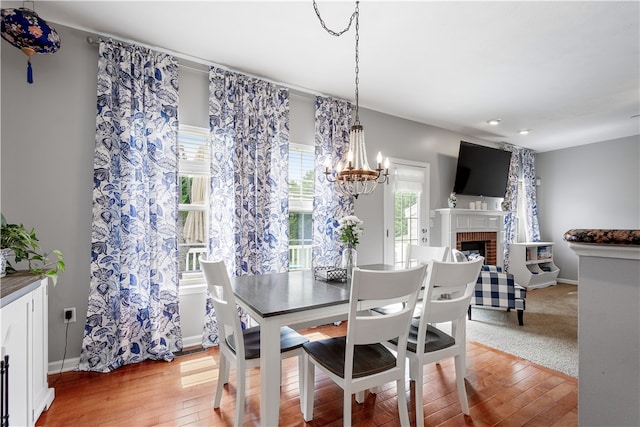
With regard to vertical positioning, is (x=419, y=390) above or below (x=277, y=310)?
below

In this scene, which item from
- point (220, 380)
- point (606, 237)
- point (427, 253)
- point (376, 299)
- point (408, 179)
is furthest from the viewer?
point (408, 179)

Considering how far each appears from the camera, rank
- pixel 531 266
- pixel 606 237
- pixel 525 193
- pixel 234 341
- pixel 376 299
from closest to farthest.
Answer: pixel 606 237 < pixel 376 299 < pixel 234 341 < pixel 531 266 < pixel 525 193

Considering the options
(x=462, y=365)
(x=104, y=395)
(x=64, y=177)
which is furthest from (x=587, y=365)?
(x=64, y=177)

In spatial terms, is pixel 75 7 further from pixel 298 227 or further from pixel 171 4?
pixel 298 227

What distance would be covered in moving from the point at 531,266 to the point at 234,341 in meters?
5.83

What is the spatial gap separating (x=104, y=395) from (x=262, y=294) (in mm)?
1354

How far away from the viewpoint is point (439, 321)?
1772 mm

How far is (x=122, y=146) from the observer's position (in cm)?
247

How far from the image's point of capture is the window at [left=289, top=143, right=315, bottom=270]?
11.6 feet

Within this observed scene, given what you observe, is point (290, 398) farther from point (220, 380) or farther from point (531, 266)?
point (531, 266)

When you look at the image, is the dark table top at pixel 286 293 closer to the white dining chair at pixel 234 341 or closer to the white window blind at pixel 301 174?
the white dining chair at pixel 234 341

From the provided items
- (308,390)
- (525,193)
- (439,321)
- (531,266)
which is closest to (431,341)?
(439,321)

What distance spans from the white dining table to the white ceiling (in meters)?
1.93

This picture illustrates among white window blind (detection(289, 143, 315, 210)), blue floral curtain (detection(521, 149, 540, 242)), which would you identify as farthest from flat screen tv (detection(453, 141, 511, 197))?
white window blind (detection(289, 143, 315, 210))
